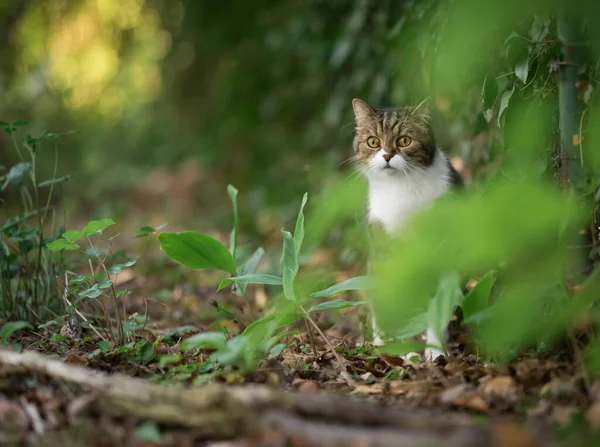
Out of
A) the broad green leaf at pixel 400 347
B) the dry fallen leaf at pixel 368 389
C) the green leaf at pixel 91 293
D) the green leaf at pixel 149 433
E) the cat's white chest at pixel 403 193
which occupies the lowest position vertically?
the green leaf at pixel 149 433

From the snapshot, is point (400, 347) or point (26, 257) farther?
point (26, 257)

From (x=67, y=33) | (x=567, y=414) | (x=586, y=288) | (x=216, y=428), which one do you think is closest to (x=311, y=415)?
(x=216, y=428)

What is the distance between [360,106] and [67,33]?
4170mm

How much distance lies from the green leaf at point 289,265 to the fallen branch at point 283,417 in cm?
61

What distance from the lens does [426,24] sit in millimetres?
2666

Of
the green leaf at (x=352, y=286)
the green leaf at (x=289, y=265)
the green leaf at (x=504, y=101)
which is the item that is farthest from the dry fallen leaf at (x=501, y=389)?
the green leaf at (x=504, y=101)

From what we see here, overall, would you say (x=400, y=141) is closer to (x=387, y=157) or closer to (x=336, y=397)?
(x=387, y=157)

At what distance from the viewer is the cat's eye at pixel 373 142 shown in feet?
9.05

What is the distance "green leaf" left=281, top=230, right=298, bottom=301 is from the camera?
1.99 m

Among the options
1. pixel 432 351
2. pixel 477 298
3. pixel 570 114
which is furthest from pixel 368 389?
pixel 570 114

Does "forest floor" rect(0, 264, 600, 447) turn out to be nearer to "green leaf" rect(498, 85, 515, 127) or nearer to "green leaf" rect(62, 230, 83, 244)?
"green leaf" rect(62, 230, 83, 244)

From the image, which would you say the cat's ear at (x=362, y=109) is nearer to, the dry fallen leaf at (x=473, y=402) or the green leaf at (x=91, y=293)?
the green leaf at (x=91, y=293)

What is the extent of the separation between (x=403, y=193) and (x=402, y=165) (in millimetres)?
119

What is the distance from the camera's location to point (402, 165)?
2664 millimetres
